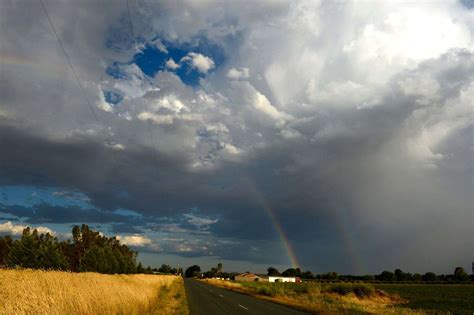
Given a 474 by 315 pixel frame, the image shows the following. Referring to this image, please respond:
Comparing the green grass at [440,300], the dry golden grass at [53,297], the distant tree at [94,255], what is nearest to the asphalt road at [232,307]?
the dry golden grass at [53,297]

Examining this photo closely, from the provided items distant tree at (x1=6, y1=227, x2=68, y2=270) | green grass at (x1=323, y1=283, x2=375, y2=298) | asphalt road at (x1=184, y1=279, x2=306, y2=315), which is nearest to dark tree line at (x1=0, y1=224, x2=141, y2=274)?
distant tree at (x1=6, y1=227, x2=68, y2=270)

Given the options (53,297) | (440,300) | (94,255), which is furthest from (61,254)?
(440,300)

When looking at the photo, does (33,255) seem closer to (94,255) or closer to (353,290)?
(94,255)

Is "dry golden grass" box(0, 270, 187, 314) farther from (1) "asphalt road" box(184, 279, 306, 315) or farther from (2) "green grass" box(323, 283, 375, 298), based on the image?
(2) "green grass" box(323, 283, 375, 298)

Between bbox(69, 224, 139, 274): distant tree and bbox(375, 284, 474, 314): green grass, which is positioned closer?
bbox(375, 284, 474, 314): green grass

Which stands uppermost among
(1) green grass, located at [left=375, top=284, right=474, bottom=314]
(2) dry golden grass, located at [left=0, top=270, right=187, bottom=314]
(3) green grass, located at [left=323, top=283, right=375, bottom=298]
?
(2) dry golden grass, located at [left=0, top=270, right=187, bottom=314]

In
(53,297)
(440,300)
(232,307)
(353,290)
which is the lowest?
(440,300)

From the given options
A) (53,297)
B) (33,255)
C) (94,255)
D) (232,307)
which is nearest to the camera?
(53,297)

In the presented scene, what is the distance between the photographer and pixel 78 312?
1187cm

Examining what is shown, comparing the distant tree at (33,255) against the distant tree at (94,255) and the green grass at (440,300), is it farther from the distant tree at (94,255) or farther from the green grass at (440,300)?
the green grass at (440,300)

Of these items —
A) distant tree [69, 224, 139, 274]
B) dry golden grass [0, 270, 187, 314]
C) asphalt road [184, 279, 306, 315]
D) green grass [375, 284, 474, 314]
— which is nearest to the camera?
dry golden grass [0, 270, 187, 314]

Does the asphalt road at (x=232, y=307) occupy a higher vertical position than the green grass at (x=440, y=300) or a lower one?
higher

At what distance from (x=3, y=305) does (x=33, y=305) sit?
28.8 inches

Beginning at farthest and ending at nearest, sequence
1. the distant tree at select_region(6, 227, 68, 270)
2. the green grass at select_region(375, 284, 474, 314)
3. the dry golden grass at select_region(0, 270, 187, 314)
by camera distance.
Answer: the green grass at select_region(375, 284, 474, 314) < the distant tree at select_region(6, 227, 68, 270) < the dry golden grass at select_region(0, 270, 187, 314)
